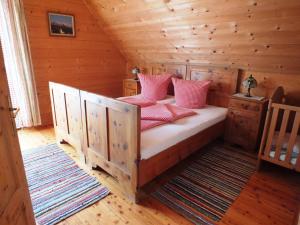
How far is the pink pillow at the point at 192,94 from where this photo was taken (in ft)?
9.78

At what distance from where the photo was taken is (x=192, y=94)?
2.99 metres

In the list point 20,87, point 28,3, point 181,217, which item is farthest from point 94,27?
point 181,217

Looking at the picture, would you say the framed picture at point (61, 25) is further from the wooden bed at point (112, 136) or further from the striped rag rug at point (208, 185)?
the striped rag rug at point (208, 185)

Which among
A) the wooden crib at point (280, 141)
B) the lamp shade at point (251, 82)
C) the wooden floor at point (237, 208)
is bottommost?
the wooden floor at point (237, 208)

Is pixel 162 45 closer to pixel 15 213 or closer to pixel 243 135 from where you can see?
pixel 243 135

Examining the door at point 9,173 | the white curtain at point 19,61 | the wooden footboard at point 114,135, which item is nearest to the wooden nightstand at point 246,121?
the wooden footboard at point 114,135

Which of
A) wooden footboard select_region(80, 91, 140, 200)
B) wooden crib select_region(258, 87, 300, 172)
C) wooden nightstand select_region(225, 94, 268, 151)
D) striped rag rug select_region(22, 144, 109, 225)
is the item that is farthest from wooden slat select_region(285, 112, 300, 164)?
striped rag rug select_region(22, 144, 109, 225)

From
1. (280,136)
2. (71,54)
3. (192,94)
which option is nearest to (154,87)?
(192,94)

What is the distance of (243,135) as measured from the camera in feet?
9.32

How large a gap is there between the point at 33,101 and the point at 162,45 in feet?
7.57

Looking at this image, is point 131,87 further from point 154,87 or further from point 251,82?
point 251,82

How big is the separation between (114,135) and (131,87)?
2.41m

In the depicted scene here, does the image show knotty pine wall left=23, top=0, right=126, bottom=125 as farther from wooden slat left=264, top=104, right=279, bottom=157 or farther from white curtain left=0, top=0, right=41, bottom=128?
wooden slat left=264, top=104, right=279, bottom=157

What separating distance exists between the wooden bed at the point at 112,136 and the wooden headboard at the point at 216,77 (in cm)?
58
